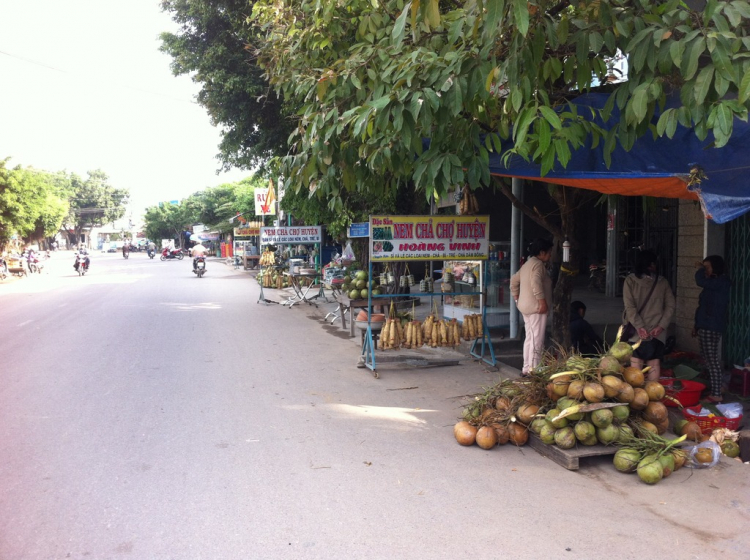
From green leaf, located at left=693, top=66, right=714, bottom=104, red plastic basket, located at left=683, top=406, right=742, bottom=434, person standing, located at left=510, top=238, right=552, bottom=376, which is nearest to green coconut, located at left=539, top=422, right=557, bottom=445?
red plastic basket, located at left=683, top=406, right=742, bottom=434

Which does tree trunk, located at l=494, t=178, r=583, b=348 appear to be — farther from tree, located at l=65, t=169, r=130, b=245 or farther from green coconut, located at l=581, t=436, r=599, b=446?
tree, located at l=65, t=169, r=130, b=245

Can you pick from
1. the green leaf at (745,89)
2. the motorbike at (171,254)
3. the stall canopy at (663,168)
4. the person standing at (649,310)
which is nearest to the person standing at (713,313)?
the person standing at (649,310)

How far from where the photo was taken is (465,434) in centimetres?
515

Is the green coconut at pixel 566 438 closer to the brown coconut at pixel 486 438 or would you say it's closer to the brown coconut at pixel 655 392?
the brown coconut at pixel 486 438

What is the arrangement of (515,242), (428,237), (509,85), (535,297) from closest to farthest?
(509,85), (535,297), (428,237), (515,242)

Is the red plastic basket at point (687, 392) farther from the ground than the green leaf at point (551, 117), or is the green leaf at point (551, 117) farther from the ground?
the green leaf at point (551, 117)

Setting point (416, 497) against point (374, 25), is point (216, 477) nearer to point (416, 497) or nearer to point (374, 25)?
point (416, 497)

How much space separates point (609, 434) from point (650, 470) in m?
0.40

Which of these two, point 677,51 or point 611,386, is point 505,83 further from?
point 611,386

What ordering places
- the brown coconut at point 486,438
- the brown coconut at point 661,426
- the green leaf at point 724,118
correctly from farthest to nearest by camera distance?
the brown coconut at point 486,438 → the brown coconut at point 661,426 → the green leaf at point 724,118

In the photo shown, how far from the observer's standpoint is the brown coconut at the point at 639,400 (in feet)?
15.7

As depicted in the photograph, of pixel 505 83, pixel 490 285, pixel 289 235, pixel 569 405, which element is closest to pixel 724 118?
pixel 505 83

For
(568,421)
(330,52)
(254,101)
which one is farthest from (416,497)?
(254,101)

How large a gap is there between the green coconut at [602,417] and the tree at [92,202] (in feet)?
245
